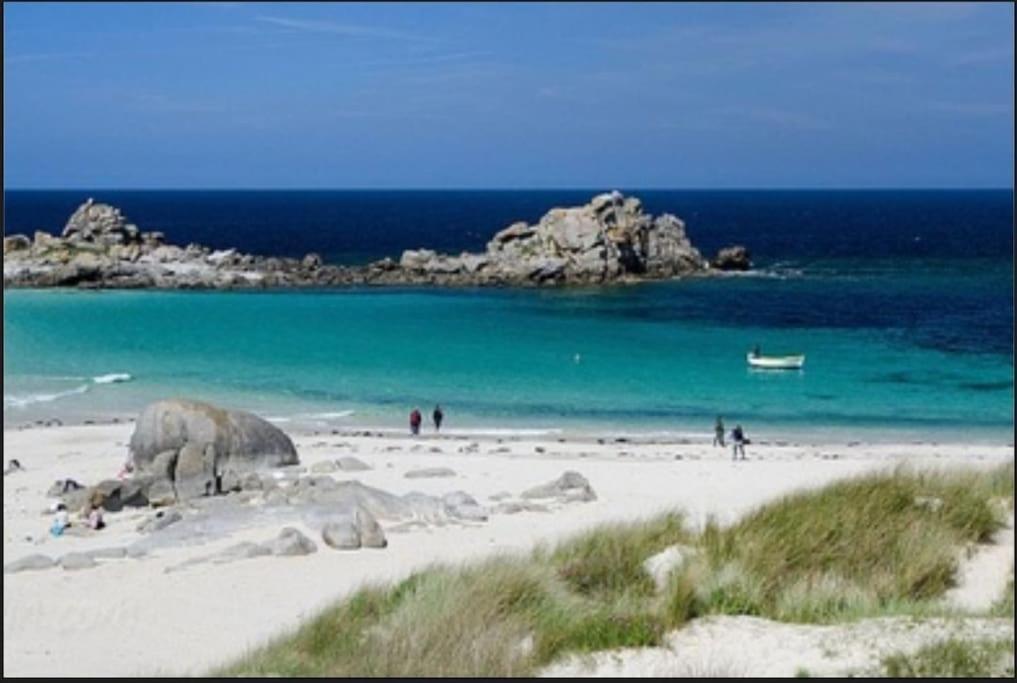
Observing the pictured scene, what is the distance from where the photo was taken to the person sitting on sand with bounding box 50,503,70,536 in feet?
67.7

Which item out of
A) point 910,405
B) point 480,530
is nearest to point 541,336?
point 910,405

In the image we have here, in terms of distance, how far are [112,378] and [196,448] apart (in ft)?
64.7

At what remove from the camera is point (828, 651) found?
1002 centimetres

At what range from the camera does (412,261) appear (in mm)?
79312

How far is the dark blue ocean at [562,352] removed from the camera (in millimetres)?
37562

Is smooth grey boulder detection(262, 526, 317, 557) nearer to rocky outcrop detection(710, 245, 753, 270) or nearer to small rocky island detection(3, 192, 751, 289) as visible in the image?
small rocky island detection(3, 192, 751, 289)

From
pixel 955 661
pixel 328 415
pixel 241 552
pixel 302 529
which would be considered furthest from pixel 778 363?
pixel 955 661

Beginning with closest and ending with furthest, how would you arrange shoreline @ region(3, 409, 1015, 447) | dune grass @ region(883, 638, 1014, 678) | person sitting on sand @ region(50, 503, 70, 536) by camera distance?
dune grass @ region(883, 638, 1014, 678), person sitting on sand @ region(50, 503, 70, 536), shoreline @ region(3, 409, 1015, 447)

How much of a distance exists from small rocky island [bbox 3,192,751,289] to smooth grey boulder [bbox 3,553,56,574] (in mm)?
53475

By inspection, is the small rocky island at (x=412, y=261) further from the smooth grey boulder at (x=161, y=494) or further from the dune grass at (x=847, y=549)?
the dune grass at (x=847, y=549)

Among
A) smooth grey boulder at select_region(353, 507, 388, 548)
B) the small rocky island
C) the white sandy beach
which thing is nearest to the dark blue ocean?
the small rocky island

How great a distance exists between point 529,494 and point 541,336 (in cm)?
2925

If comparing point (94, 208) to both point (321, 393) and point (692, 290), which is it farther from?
point (321, 393)

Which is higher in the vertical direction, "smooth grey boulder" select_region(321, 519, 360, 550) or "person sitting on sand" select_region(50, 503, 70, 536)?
"smooth grey boulder" select_region(321, 519, 360, 550)
